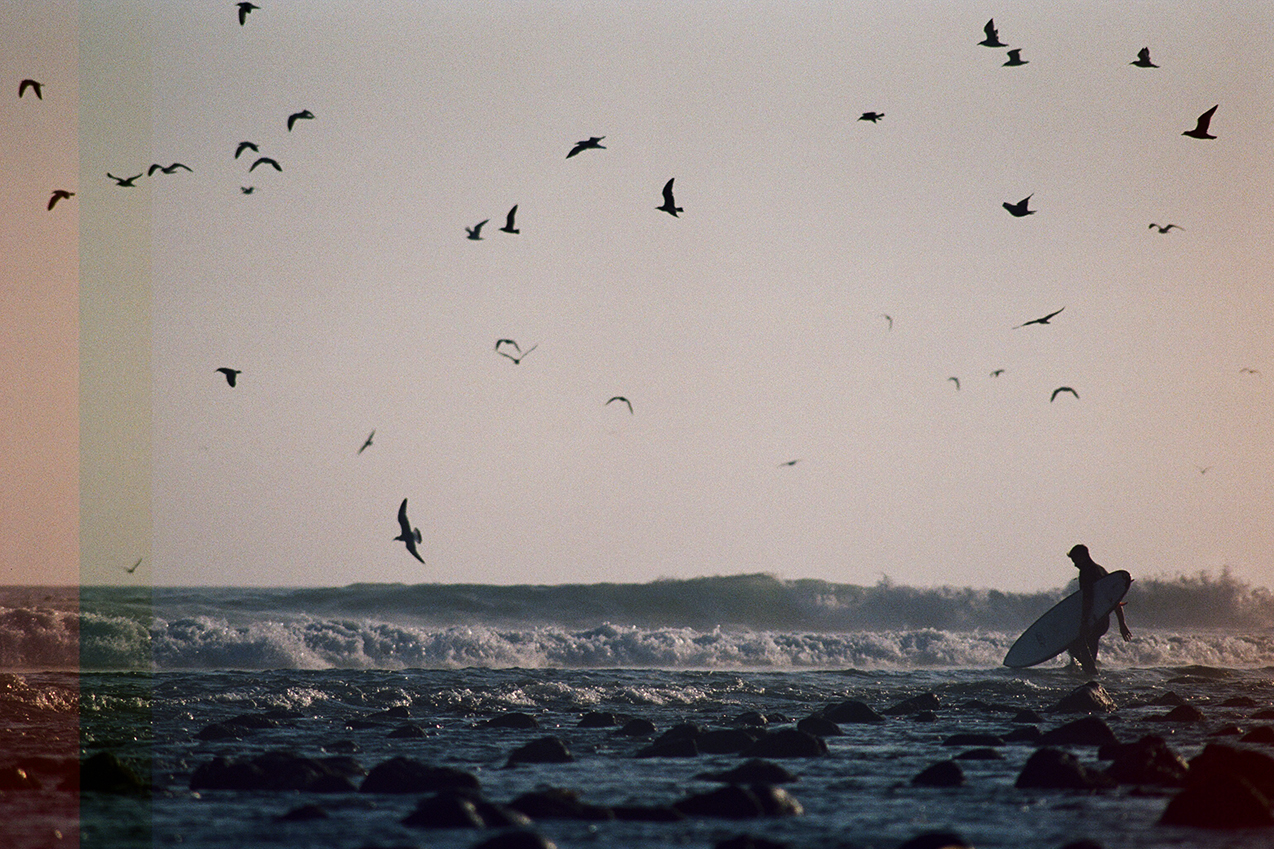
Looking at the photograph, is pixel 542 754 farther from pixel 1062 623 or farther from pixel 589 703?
pixel 1062 623

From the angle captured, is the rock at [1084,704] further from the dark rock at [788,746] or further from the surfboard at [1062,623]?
the dark rock at [788,746]

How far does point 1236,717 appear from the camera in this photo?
17281 millimetres

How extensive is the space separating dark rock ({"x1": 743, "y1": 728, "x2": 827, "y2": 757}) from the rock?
6.28 m

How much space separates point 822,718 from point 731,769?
4171mm

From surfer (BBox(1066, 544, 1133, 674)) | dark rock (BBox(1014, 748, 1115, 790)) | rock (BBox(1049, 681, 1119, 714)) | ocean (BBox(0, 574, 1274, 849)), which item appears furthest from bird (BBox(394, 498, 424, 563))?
surfer (BBox(1066, 544, 1133, 674))

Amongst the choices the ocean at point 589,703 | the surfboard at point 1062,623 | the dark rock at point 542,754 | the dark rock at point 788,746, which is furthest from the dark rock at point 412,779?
the surfboard at point 1062,623

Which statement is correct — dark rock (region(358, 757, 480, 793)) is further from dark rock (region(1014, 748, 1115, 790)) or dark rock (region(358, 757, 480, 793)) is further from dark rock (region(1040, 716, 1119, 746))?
dark rock (region(1040, 716, 1119, 746))

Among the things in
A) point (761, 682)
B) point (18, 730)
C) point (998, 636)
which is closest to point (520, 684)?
point (761, 682)

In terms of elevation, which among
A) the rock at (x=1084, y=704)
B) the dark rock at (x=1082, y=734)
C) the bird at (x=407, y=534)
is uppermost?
the bird at (x=407, y=534)

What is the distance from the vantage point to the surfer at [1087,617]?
71.3 feet

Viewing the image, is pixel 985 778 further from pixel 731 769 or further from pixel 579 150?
pixel 579 150

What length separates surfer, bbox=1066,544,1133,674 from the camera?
2173cm

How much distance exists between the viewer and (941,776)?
1133 cm

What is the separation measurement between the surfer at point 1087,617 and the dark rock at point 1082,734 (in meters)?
7.91
